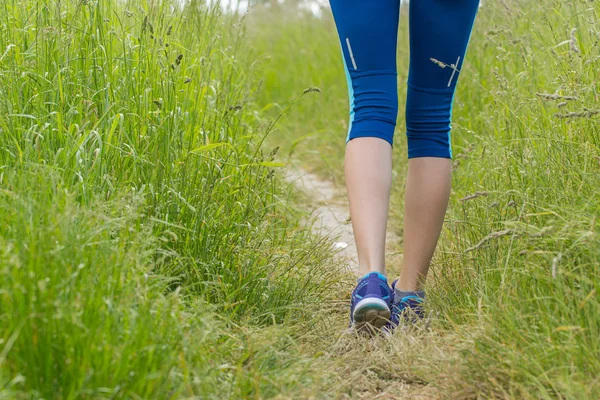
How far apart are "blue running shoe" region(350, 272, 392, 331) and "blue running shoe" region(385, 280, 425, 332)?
9cm

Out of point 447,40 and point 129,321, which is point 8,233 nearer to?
point 129,321

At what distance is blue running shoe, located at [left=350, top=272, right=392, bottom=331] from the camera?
7.21ft

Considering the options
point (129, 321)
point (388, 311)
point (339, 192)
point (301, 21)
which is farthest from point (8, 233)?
point (301, 21)

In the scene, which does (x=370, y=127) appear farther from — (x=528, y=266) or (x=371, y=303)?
(x=528, y=266)

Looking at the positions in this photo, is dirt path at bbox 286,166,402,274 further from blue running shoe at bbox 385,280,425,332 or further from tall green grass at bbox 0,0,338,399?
blue running shoe at bbox 385,280,425,332

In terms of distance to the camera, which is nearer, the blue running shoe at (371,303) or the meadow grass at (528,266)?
the meadow grass at (528,266)

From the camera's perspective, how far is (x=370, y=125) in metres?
2.31

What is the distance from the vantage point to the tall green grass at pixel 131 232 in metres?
1.52

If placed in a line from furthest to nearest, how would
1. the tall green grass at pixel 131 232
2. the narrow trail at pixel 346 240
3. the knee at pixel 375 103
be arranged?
the knee at pixel 375 103, the narrow trail at pixel 346 240, the tall green grass at pixel 131 232

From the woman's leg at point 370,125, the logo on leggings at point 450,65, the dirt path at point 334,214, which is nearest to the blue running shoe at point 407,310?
the woman's leg at point 370,125

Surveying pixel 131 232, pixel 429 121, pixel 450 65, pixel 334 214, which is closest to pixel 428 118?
pixel 429 121

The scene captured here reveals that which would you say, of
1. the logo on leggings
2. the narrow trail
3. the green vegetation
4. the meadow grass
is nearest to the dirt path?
the narrow trail

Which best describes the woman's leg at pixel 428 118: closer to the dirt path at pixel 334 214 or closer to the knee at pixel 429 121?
the knee at pixel 429 121

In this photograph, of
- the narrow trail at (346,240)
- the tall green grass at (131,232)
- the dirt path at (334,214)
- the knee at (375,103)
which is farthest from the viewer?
the dirt path at (334,214)
